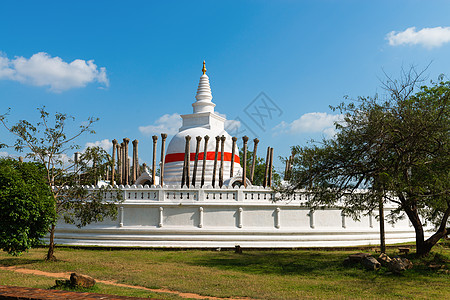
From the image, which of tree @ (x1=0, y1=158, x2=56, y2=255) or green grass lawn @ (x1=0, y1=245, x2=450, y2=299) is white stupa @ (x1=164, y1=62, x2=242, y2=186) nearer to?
green grass lawn @ (x1=0, y1=245, x2=450, y2=299)

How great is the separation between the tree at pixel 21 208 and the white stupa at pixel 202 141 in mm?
15793

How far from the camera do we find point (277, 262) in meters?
15.3

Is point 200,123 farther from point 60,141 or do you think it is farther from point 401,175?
point 401,175

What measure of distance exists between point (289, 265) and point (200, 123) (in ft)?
68.9

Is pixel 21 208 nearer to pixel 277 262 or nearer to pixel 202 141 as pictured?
pixel 277 262

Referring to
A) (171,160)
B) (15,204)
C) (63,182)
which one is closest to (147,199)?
(63,182)

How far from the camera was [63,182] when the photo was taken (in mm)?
16250

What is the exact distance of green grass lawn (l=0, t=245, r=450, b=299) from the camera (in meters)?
10.2

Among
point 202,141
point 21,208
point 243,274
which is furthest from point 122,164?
point 243,274

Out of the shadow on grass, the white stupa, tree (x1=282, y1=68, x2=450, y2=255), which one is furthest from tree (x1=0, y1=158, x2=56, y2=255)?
the white stupa

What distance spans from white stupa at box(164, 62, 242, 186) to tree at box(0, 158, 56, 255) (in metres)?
15.8

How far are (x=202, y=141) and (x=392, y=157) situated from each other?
18991 mm

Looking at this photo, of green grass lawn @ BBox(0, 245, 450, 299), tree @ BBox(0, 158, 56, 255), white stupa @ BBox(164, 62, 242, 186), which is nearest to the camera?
green grass lawn @ BBox(0, 245, 450, 299)

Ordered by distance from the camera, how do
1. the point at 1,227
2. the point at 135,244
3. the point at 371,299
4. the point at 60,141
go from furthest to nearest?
the point at 135,244, the point at 60,141, the point at 1,227, the point at 371,299
